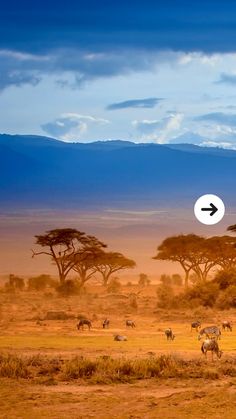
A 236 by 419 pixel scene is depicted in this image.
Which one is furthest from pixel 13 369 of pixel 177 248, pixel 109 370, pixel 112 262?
pixel 112 262

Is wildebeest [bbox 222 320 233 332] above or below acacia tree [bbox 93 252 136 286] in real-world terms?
below

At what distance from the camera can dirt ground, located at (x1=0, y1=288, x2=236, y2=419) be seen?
15.3 m

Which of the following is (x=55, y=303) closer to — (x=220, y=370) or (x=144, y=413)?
(x=220, y=370)

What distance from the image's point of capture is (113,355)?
891 inches

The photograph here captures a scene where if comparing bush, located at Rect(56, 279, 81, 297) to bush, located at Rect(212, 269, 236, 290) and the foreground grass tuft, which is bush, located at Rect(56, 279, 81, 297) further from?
the foreground grass tuft

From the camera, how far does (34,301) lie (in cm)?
5125

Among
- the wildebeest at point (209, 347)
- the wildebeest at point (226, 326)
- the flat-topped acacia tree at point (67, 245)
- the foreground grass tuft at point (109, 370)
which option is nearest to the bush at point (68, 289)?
the flat-topped acacia tree at point (67, 245)

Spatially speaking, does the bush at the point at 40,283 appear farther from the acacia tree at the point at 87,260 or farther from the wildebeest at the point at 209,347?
the wildebeest at the point at 209,347

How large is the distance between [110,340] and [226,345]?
170 inches

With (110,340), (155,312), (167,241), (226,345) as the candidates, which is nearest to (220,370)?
(226,345)

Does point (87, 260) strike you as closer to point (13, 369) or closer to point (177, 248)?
point (177, 248)

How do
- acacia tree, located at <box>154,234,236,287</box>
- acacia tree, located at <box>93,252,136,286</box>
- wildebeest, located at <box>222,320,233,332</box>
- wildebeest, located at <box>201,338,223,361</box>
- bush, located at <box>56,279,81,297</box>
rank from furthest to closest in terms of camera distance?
1. acacia tree, located at <box>93,252,136,286</box>
2. acacia tree, located at <box>154,234,236,287</box>
3. bush, located at <box>56,279,81,297</box>
4. wildebeest, located at <box>222,320,233,332</box>
5. wildebeest, located at <box>201,338,223,361</box>

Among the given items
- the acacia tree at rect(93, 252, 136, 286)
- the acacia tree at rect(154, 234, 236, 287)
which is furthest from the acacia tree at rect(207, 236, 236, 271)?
the acacia tree at rect(93, 252, 136, 286)

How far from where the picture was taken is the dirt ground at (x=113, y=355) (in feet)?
50.3
